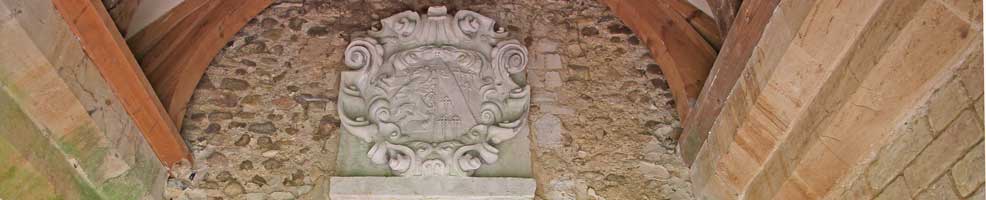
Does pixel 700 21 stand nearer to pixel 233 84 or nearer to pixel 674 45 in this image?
pixel 674 45

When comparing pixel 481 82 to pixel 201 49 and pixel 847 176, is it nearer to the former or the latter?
pixel 201 49

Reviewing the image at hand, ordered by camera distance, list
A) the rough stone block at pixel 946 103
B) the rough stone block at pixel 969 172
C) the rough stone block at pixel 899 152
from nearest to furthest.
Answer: the rough stone block at pixel 969 172
the rough stone block at pixel 946 103
the rough stone block at pixel 899 152

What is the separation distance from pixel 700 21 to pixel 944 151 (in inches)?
59.4

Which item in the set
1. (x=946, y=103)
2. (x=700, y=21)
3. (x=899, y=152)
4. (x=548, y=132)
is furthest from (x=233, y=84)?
(x=946, y=103)

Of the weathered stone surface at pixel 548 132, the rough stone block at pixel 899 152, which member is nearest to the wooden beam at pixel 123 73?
the weathered stone surface at pixel 548 132

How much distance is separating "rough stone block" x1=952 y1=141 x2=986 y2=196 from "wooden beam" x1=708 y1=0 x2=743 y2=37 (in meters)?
1.20

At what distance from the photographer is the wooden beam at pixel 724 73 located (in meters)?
2.88

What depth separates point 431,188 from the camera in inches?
131

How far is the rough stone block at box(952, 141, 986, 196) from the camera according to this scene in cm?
203

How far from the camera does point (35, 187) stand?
2783mm

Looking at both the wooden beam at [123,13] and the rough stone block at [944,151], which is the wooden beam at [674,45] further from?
the wooden beam at [123,13]

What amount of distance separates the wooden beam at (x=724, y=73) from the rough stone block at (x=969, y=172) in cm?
80

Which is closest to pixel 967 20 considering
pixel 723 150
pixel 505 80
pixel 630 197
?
pixel 723 150

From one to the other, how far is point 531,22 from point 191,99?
4.45 ft
